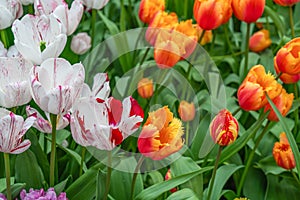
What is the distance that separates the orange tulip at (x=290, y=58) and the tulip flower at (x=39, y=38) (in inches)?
15.5

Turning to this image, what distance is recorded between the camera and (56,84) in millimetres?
861

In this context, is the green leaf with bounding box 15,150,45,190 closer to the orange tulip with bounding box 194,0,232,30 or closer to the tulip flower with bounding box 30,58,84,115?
the tulip flower with bounding box 30,58,84,115

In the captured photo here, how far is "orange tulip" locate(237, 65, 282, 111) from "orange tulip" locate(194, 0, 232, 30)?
0.18 meters

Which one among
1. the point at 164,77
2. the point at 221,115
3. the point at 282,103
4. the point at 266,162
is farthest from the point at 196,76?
the point at 221,115

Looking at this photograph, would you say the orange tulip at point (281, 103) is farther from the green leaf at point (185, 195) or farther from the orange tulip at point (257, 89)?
the green leaf at point (185, 195)

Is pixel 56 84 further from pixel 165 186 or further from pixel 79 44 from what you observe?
pixel 79 44

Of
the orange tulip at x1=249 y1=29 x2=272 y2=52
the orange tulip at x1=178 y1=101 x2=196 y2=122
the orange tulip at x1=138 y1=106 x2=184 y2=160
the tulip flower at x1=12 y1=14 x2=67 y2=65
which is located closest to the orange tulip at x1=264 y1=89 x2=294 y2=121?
the orange tulip at x1=178 y1=101 x2=196 y2=122

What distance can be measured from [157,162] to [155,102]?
19cm

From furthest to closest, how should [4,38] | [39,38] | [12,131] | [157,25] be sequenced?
[157,25]
[4,38]
[39,38]
[12,131]

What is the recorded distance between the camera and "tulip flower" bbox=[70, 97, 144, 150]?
86 centimetres

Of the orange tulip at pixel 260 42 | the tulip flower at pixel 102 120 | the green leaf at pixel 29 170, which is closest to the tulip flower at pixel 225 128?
the tulip flower at pixel 102 120

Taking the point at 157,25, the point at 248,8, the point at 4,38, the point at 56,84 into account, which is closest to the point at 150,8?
the point at 157,25

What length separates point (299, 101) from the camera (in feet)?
4.29

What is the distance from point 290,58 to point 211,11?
0.66ft
